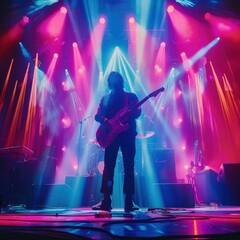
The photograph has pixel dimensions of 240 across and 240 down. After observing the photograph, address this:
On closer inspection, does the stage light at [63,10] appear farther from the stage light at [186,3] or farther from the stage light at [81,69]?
the stage light at [186,3]

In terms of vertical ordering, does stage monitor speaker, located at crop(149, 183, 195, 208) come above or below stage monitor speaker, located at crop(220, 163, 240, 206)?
below

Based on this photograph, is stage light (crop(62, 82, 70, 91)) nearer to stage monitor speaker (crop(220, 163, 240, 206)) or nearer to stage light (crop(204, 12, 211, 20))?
stage light (crop(204, 12, 211, 20))

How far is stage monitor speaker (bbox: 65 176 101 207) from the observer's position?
16.5ft

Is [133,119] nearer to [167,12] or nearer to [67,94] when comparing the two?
[167,12]

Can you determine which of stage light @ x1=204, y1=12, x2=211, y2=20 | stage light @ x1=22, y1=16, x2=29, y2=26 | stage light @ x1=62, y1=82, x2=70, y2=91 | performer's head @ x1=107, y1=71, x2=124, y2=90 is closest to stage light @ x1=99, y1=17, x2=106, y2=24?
stage light @ x1=22, y1=16, x2=29, y2=26

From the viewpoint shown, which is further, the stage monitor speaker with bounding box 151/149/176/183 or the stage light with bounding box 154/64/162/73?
the stage light with bounding box 154/64/162/73

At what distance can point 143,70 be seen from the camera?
1095 centimetres

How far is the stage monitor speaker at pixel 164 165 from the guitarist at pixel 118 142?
9.91 ft

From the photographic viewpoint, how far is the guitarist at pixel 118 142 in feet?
10.4

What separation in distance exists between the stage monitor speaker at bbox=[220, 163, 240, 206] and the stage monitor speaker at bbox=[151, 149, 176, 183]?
1268 mm

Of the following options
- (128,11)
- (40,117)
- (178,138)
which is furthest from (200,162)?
(40,117)

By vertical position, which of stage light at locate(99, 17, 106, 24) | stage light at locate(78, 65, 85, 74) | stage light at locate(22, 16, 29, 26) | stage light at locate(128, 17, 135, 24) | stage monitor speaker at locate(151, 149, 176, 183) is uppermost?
stage light at locate(99, 17, 106, 24)

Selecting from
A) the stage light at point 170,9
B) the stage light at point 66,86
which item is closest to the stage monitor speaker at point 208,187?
the stage light at point 170,9

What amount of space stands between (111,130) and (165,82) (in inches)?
338
